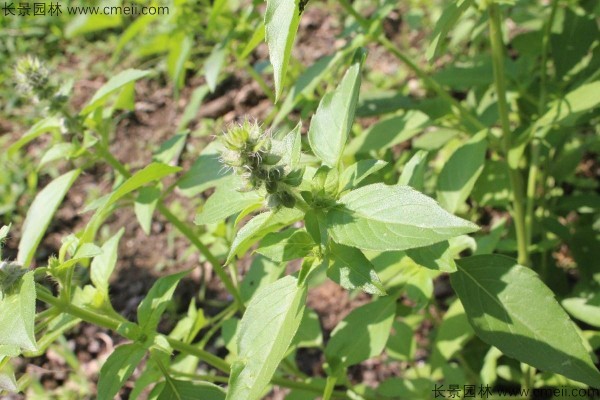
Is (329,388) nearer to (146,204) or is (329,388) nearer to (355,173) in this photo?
(355,173)

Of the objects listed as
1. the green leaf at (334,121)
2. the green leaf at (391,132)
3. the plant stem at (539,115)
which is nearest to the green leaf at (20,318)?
the green leaf at (334,121)

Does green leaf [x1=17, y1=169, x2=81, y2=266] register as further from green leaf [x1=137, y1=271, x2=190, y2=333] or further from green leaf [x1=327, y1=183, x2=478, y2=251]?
green leaf [x1=327, y1=183, x2=478, y2=251]

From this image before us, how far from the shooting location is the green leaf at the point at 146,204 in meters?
2.25

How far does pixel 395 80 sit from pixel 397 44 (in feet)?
1.60

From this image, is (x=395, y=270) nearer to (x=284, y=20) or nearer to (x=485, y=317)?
(x=485, y=317)

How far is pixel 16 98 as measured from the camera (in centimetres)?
573

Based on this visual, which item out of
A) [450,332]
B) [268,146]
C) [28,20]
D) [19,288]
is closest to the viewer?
[268,146]

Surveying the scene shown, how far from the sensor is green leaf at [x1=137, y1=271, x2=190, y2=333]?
193 cm

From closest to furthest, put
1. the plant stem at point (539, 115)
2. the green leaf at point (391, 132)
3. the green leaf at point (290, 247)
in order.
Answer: the green leaf at point (290, 247)
the green leaf at point (391, 132)
the plant stem at point (539, 115)

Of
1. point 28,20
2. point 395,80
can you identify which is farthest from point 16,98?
point 395,80

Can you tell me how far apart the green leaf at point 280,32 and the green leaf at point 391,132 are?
1.22 metres

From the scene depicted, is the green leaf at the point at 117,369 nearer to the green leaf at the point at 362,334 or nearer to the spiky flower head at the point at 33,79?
the green leaf at the point at 362,334

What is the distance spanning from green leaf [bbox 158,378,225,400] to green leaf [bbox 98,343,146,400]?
192 millimetres

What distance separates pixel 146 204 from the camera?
90.5 inches
